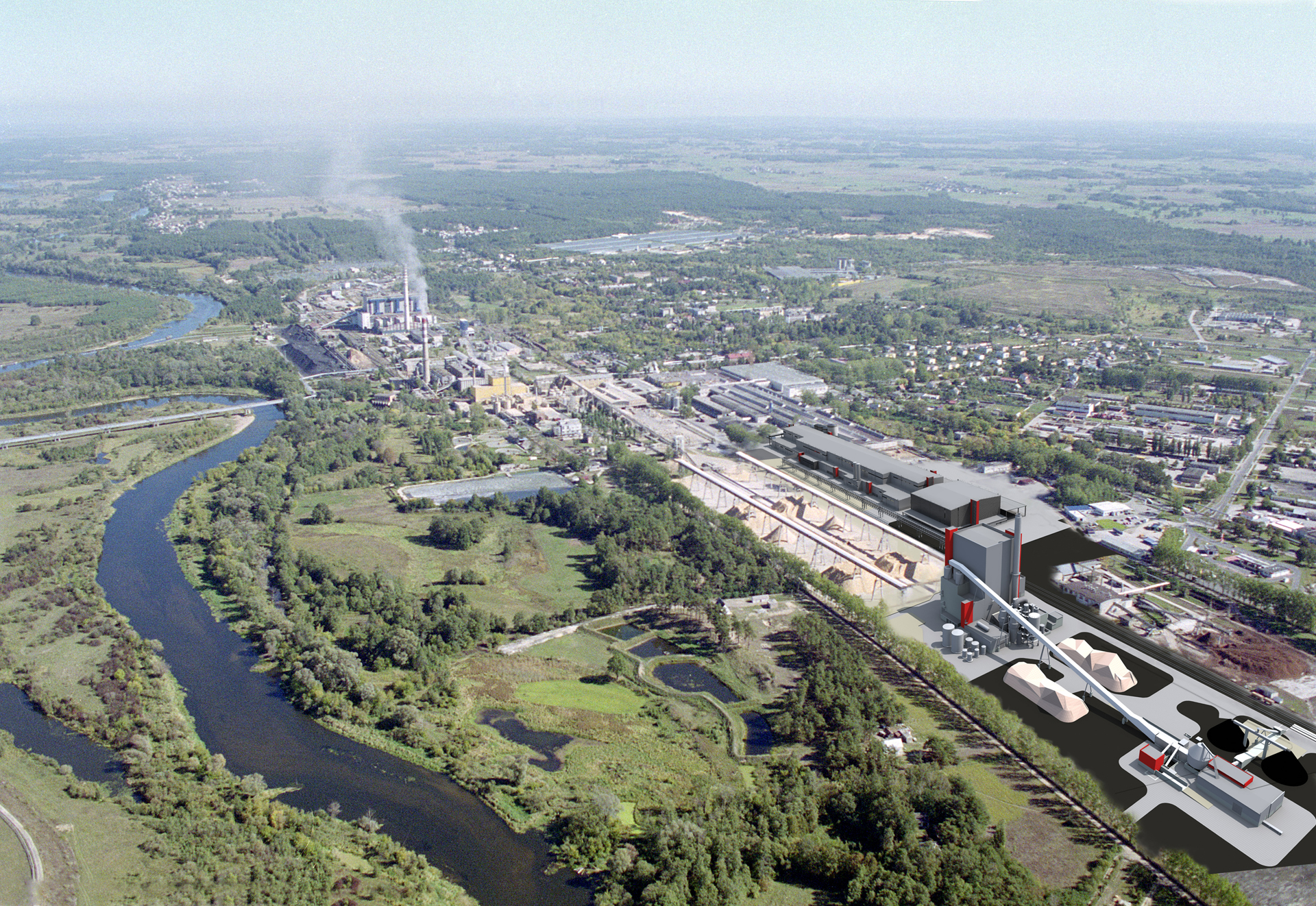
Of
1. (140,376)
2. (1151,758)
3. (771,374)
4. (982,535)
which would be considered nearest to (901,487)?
(982,535)

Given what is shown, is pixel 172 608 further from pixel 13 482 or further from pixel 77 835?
pixel 13 482

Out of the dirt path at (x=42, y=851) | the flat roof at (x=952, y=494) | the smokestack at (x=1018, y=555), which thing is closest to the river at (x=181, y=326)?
the dirt path at (x=42, y=851)

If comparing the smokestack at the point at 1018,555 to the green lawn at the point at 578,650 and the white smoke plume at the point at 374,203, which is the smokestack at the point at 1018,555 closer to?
the green lawn at the point at 578,650

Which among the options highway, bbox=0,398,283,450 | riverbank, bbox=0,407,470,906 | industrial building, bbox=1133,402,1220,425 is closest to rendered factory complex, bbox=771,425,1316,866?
riverbank, bbox=0,407,470,906

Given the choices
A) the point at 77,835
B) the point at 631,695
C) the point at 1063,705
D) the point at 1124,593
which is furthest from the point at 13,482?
the point at 1063,705

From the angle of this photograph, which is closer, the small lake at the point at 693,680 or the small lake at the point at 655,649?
the small lake at the point at 693,680

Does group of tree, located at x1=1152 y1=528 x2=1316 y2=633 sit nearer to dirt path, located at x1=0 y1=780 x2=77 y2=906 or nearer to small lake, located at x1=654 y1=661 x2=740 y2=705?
small lake, located at x1=654 y1=661 x2=740 y2=705
